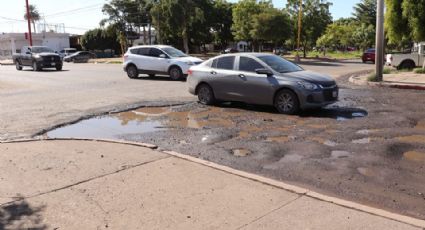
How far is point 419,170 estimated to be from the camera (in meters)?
6.16

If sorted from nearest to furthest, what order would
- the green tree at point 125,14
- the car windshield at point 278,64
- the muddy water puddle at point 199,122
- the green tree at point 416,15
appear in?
the muddy water puddle at point 199,122
the car windshield at point 278,64
the green tree at point 416,15
the green tree at point 125,14

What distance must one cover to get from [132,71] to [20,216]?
60.1 ft

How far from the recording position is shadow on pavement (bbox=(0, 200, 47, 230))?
15.0 ft

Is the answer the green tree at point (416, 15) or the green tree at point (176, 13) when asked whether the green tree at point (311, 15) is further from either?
the green tree at point (416, 15)

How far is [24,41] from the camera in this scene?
7712cm

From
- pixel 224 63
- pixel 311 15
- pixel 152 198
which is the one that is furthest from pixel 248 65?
pixel 311 15

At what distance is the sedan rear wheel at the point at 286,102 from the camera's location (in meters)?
10.7

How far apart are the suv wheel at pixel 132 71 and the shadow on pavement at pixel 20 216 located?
17.7 metres

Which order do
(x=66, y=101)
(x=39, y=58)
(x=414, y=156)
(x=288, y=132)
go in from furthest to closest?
(x=39, y=58)
(x=66, y=101)
(x=288, y=132)
(x=414, y=156)

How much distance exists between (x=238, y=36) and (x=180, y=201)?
49.6m

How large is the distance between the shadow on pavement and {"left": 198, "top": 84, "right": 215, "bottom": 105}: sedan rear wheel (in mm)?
7876

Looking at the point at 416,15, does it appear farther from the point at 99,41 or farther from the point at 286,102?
the point at 99,41

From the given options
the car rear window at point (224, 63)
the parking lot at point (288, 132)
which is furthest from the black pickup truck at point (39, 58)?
the car rear window at point (224, 63)

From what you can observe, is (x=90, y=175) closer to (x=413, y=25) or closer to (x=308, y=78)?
(x=308, y=78)
